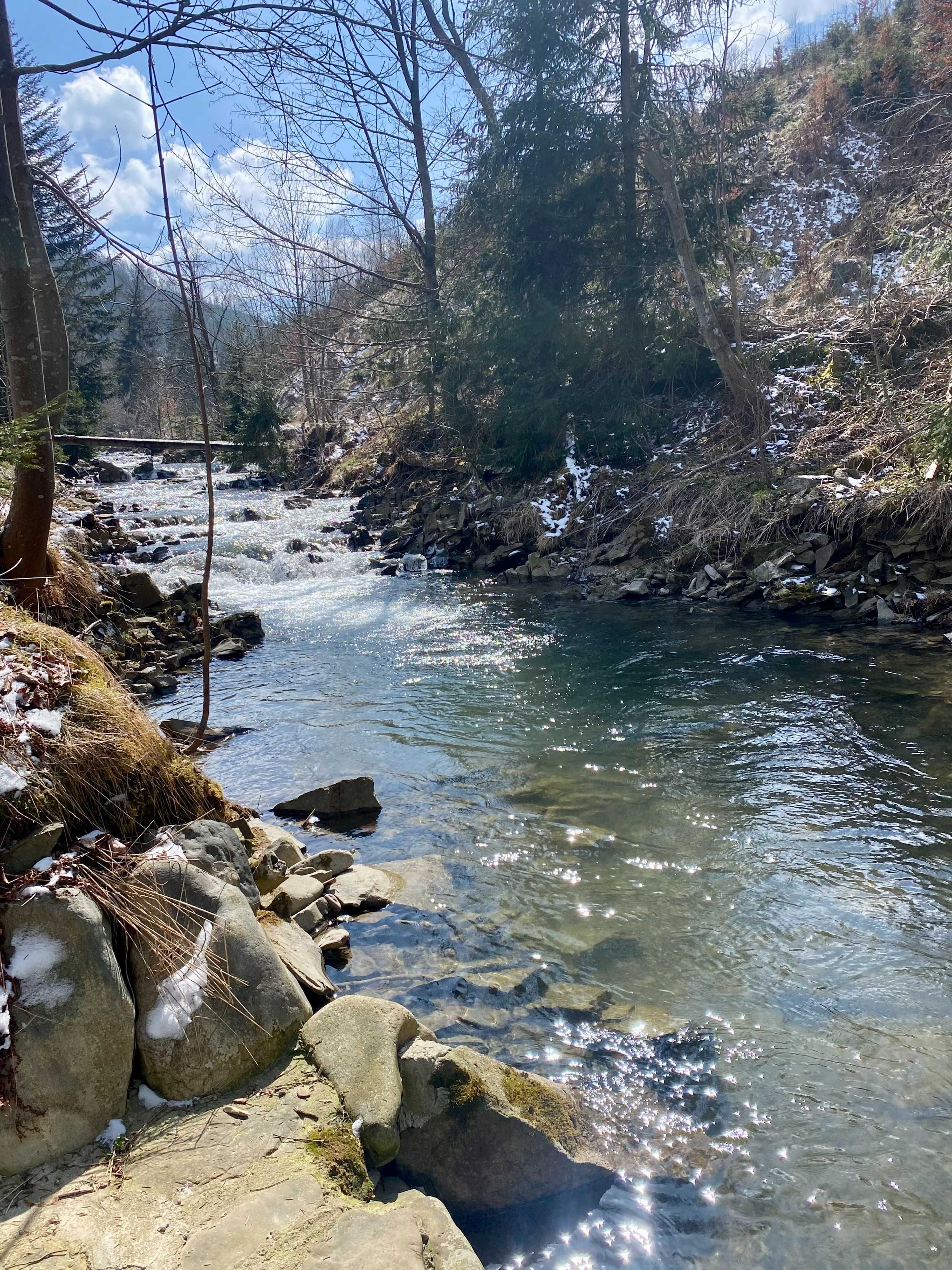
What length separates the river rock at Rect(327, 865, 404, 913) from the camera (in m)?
4.38

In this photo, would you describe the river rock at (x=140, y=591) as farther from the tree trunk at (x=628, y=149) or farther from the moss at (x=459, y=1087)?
the tree trunk at (x=628, y=149)

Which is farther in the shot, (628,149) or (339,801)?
(628,149)

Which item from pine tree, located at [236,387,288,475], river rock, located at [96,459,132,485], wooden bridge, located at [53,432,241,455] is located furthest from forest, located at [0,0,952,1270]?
river rock, located at [96,459,132,485]

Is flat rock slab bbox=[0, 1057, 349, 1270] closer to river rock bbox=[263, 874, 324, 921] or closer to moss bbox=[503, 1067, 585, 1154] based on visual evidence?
moss bbox=[503, 1067, 585, 1154]

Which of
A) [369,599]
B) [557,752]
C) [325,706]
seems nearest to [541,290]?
[369,599]

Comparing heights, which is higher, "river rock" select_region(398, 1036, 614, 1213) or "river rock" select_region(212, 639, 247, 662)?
"river rock" select_region(212, 639, 247, 662)

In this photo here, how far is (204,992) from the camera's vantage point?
8.69 feet

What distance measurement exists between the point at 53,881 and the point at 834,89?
32520mm

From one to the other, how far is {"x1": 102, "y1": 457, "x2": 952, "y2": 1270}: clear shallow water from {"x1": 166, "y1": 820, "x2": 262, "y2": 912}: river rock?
839mm

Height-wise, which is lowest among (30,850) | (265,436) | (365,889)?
(365,889)

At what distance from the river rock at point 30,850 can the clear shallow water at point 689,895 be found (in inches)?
63.8

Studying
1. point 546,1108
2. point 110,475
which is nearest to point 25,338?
point 546,1108

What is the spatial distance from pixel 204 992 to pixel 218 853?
2.23ft

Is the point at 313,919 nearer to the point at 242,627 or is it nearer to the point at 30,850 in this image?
the point at 30,850
